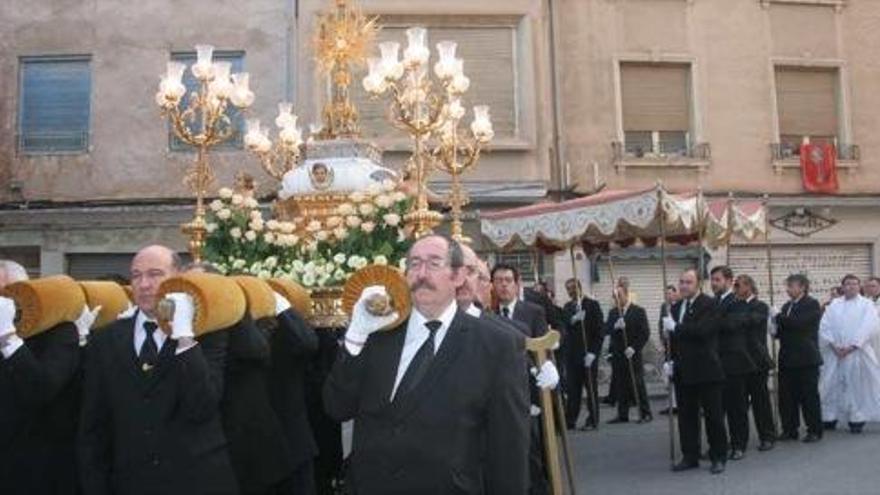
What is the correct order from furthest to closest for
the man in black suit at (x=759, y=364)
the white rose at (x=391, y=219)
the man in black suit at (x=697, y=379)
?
the man in black suit at (x=759, y=364) < the man in black suit at (x=697, y=379) < the white rose at (x=391, y=219)

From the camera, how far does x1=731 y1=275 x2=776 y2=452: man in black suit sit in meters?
10.9

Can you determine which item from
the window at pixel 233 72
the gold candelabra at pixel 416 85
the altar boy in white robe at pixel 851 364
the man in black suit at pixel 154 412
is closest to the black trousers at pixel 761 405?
the altar boy in white robe at pixel 851 364

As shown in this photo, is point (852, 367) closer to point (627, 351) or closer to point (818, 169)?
point (627, 351)

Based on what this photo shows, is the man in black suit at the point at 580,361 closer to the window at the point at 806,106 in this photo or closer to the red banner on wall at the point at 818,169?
the red banner on wall at the point at 818,169

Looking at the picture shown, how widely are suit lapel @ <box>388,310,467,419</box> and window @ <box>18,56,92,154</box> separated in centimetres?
1619

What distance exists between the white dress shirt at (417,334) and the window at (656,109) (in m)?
15.7

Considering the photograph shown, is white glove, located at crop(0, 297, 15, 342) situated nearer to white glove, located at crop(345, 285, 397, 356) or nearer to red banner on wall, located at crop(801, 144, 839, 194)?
white glove, located at crop(345, 285, 397, 356)

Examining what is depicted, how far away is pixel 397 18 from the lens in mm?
17953

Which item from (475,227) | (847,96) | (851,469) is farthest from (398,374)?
(847,96)

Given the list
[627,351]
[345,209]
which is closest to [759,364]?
[627,351]

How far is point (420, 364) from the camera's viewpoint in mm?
3867

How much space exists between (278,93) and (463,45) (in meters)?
3.67

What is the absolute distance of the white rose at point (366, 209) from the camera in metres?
7.95

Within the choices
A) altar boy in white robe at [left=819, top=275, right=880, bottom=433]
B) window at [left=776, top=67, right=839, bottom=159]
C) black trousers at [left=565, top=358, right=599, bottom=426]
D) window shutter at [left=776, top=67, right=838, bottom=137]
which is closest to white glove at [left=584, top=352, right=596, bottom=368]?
black trousers at [left=565, top=358, right=599, bottom=426]
